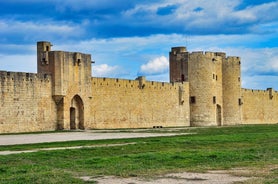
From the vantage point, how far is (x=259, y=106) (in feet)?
217

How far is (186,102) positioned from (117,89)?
10274 mm

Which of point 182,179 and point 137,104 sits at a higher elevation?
point 137,104

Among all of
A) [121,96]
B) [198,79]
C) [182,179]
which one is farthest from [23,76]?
[182,179]

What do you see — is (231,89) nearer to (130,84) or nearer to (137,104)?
(137,104)

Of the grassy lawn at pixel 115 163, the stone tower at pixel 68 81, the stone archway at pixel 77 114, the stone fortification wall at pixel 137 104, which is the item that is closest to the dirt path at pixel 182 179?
the grassy lawn at pixel 115 163

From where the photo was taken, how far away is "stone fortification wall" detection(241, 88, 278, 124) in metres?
62.5

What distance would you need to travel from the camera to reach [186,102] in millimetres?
51406

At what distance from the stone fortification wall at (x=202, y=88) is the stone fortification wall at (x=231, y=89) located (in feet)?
10.5

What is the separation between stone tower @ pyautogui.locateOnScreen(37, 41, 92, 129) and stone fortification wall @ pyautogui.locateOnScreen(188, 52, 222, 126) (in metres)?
14.1

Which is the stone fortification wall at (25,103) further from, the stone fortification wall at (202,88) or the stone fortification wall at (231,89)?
the stone fortification wall at (231,89)

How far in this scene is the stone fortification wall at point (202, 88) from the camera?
51.2 meters

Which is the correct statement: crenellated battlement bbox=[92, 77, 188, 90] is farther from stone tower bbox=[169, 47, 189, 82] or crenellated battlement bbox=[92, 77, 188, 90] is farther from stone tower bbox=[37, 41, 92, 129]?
stone tower bbox=[37, 41, 92, 129]

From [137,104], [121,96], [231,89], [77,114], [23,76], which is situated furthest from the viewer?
→ [231,89]

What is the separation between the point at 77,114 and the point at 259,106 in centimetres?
3243
